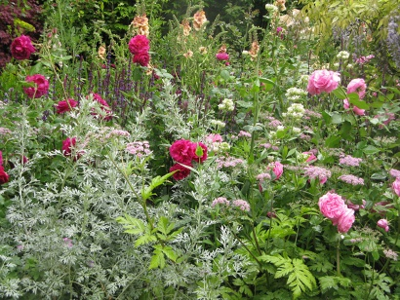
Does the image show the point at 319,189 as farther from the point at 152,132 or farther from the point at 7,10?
the point at 7,10

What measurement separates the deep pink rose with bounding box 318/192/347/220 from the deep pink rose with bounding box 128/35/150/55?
1442 millimetres

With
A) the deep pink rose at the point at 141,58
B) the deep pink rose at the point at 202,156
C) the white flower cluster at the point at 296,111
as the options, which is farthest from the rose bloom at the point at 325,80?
the deep pink rose at the point at 141,58

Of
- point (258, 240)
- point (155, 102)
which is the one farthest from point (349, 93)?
point (155, 102)

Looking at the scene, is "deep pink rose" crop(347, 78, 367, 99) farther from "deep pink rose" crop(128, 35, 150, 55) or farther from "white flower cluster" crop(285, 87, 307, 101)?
"deep pink rose" crop(128, 35, 150, 55)

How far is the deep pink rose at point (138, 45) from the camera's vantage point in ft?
9.06

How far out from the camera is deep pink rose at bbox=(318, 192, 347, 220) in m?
1.76

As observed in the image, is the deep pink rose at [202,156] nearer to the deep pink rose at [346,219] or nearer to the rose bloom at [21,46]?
the deep pink rose at [346,219]

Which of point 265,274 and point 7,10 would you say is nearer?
point 265,274

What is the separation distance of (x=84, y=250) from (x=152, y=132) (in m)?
0.98

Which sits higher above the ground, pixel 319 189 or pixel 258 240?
pixel 319 189

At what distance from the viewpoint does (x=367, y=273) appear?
1.78 metres

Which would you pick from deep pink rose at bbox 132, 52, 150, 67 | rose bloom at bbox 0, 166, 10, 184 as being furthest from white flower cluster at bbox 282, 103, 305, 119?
rose bloom at bbox 0, 166, 10, 184

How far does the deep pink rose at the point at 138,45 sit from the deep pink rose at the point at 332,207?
1.44 meters

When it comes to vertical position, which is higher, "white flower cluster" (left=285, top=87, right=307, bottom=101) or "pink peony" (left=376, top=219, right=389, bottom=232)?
"white flower cluster" (left=285, top=87, right=307, bottom=101)
